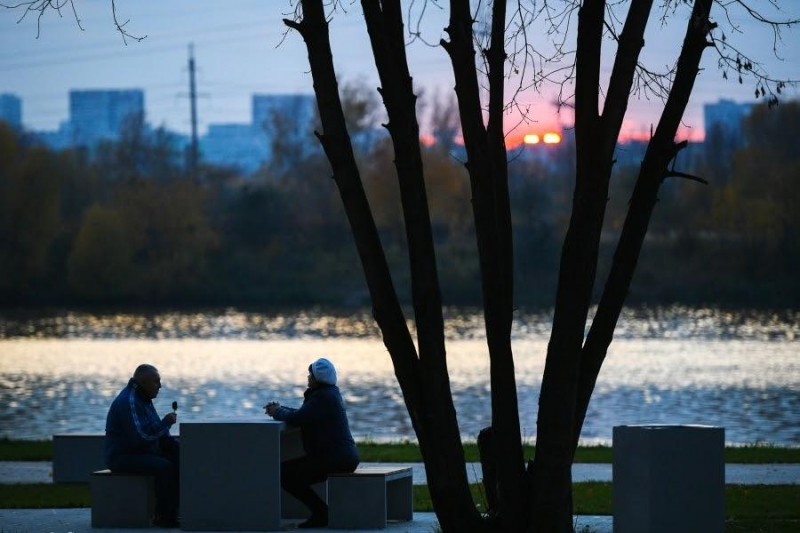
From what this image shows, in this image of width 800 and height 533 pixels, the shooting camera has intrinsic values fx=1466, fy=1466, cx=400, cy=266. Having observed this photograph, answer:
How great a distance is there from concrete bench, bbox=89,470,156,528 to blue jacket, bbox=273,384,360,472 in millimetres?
1153

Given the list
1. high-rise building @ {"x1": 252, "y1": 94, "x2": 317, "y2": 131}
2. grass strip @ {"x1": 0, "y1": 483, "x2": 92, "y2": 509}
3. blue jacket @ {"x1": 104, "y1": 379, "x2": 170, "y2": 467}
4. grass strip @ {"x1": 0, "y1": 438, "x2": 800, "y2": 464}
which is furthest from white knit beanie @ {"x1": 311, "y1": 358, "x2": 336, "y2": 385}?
high-rise building @ {"x1": 252, "y1": 94, "x2": 317, "y2": 131}

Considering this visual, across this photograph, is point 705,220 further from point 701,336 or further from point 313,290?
point 701,336

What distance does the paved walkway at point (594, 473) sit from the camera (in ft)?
46.9

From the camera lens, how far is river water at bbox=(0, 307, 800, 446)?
26.0 m

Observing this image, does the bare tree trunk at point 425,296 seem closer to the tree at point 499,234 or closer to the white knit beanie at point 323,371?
the tree at point 499,234

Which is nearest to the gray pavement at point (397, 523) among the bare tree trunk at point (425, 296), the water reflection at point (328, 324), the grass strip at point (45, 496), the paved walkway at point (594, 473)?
the paved walkway at point (594, 473)

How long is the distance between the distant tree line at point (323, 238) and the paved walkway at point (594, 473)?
5434 centimetres

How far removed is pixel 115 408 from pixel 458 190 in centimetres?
7468

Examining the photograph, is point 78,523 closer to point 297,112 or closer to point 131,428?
point 131,428

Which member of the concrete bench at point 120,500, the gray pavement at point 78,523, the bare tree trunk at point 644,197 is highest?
the bare tree trunk at point 644,197

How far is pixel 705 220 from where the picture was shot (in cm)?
7562

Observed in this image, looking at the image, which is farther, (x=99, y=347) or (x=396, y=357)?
(x=99, y=347)

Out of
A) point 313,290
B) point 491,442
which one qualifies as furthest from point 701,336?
point 491,442

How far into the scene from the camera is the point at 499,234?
9.30 meters
